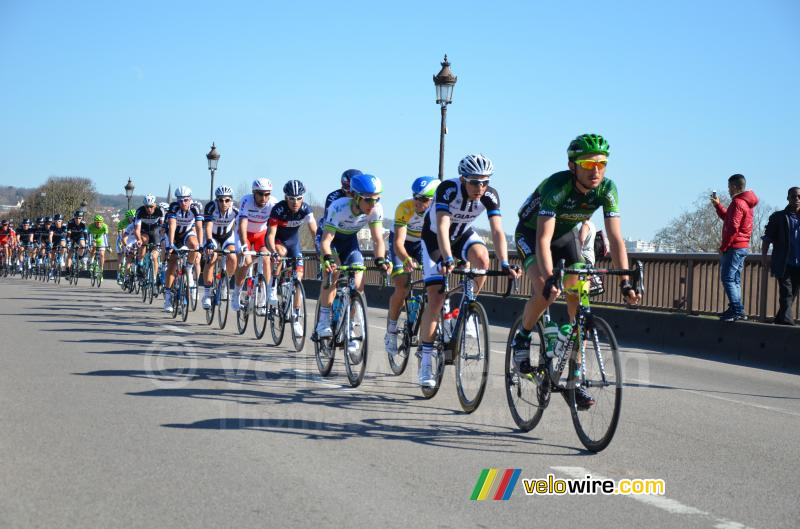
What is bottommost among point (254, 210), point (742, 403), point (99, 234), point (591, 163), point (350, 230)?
point (742, 403)

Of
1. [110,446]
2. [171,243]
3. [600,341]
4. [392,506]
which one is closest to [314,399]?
[110,446]

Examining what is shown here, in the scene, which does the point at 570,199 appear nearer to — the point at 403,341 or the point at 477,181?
the point at 477,181

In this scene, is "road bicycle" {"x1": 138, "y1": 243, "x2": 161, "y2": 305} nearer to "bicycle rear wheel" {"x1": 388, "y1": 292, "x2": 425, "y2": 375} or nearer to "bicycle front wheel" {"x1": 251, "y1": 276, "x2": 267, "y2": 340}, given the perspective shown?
"bicycle front wheel" {"x1": 251, "y1": 276, "x2": 267, "y2": 340}

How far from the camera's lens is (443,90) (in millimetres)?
22766

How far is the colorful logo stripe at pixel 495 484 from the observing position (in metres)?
5.42

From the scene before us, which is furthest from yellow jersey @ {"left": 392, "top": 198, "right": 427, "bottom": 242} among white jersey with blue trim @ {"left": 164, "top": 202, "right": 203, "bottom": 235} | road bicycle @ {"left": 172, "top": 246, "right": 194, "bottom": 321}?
white jersey with blue trim @ {"left": 164, "top": 202, "right": 203, "bottom": 235}

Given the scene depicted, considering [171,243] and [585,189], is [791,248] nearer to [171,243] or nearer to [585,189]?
[585,189]

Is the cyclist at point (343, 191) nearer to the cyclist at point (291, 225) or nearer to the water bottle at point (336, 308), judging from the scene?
the cyclist at point (291, 225)

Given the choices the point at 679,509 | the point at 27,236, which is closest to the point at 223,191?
the point at 679,509

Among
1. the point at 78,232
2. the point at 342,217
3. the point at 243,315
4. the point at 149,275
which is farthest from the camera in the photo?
the point at 78,232

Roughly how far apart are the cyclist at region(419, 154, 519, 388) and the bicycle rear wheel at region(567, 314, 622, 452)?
52.4 inches

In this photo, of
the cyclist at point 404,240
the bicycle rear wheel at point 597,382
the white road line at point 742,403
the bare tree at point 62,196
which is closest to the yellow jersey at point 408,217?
the cyclist at point 404,240

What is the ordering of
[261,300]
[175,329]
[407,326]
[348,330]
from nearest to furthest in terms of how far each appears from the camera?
[348,330]
[407,326]
[261,300]
[175,329]

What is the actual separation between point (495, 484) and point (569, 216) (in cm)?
232
